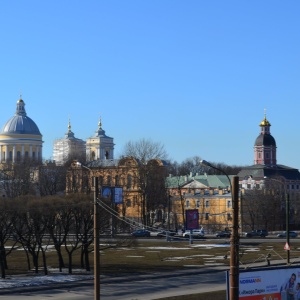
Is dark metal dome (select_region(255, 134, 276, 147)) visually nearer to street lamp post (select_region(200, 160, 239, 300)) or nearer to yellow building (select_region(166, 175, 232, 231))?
yellow building (select_region(166, 175, 232, 231))

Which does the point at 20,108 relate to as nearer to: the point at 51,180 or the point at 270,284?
the point at 51,180

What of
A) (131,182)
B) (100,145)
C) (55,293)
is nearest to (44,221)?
(55,293)

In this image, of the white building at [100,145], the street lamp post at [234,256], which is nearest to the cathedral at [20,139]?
the white building at [100,145]

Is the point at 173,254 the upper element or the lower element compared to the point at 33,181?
lower

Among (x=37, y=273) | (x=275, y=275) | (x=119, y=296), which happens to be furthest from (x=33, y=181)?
(x=275, y=275)

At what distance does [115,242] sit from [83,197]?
6948mm

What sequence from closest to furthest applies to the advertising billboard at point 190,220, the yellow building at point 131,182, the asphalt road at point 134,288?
the asphalt road at point 134,288
the advertising billboard at point 190,220
the yellow building at point 131,182

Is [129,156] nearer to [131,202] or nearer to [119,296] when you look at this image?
[131,202]

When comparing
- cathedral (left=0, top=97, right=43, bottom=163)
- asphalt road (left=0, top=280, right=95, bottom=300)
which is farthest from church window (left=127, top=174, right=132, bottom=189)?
asphalt road (left=0, top=280, right=95, bottom=300)

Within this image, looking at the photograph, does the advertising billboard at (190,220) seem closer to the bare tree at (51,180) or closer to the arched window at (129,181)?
the bare tree at (51,180)

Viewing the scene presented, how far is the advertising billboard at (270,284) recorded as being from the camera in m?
30.1

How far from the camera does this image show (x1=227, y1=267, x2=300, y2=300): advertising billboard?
3011cm

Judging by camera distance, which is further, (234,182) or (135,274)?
(135,274)

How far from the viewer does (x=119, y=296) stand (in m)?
42.6
